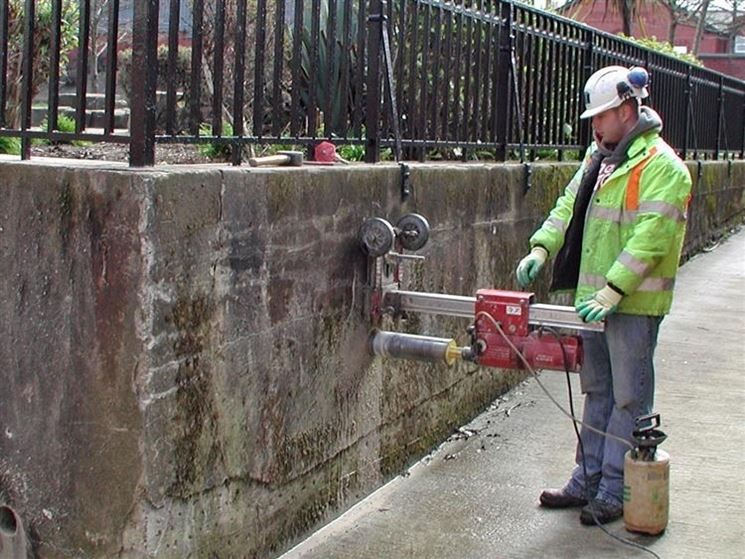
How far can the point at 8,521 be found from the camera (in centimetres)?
358

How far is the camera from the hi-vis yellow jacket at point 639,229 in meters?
4.28

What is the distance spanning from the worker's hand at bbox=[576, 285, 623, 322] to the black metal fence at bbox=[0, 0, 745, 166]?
1331 millimetres

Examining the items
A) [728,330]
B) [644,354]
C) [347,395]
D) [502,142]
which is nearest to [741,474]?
[644,354]

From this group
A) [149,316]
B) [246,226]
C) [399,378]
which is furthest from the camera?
[399,378]

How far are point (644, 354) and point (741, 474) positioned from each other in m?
1.07

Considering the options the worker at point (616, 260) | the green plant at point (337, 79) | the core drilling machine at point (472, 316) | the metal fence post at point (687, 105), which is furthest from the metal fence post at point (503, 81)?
the metal fence post at point (687, 105)

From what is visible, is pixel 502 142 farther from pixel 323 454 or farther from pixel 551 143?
pixel 323 454

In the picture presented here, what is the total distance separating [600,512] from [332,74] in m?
2.20

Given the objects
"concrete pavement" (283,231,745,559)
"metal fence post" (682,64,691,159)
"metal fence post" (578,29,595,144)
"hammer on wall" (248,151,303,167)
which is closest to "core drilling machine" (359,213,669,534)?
"concrete pavement" (283,231,745,559)

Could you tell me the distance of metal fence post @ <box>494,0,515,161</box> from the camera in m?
6.39

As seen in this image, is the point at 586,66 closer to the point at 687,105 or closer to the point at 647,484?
the point at 647,484

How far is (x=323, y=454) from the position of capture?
14.3 ft

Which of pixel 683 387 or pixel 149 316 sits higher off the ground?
pixel 149 316

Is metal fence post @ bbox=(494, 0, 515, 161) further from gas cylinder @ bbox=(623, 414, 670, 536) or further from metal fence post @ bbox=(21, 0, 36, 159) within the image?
metal fence post @ bbox=(21, 0, 36, 159)
